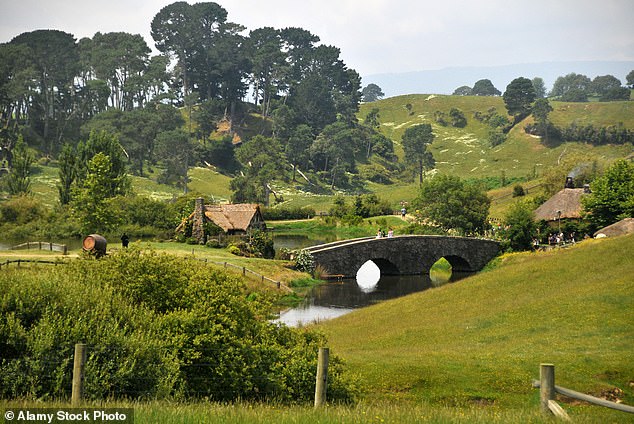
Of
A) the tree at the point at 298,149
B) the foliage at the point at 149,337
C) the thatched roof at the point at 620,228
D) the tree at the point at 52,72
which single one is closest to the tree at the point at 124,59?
the tree at the point at 52,72

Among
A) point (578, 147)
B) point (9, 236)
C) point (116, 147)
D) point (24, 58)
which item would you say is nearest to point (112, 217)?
point (9, 236)

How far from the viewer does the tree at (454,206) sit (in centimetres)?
9819

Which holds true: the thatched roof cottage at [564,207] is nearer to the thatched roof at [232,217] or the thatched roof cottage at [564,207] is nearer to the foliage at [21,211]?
the thatched roof at [232,217]

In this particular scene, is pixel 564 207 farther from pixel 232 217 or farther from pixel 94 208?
pixel 94 208

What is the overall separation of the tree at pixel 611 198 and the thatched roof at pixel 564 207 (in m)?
2.70

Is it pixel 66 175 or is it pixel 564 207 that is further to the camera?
pixel 66 175

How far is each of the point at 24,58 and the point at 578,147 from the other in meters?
140

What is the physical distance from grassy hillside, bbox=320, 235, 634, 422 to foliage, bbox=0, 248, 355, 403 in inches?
182

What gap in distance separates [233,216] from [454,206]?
2999 centimetres

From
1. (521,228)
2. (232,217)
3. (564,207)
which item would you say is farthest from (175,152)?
(564,207)

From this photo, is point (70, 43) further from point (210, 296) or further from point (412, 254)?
point (210, 296)

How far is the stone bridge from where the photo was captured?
79.9 metres

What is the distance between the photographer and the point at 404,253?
85812mm

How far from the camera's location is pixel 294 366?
22.5m
